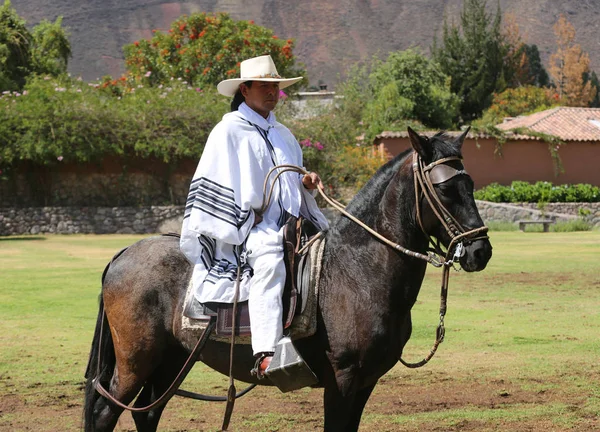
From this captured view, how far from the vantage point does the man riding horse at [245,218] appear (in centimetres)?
479

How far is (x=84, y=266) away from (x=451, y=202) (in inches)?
613

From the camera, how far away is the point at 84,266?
19078 millimetres

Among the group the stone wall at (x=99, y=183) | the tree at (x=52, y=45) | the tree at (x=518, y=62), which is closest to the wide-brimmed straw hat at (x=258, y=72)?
the stone wall at (x=99, y=183)

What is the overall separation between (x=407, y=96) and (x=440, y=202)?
44179 mm

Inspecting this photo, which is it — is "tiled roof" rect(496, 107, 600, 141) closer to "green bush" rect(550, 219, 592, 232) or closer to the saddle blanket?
"green bush" rect(550, 219, 592, 232)

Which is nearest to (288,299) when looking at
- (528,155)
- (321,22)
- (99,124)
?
(99,124)

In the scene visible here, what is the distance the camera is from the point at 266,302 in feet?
15.6

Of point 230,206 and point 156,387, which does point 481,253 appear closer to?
point 230,206

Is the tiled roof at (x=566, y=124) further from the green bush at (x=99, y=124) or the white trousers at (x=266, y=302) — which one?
the white trousers at (x=266, y=302)

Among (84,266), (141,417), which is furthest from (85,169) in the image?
(141,417)

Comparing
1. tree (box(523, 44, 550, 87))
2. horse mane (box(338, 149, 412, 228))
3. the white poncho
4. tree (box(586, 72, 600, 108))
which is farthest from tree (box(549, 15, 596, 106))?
the white poncho

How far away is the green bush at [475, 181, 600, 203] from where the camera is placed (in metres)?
37.2

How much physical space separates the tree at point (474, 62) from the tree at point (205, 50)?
23502mm

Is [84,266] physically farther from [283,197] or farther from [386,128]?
[386,128]
